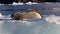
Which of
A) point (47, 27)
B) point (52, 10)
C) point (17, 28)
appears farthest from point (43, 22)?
point (52, 10)

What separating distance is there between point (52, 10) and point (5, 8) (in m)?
0.44

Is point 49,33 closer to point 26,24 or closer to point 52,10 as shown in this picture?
point 26,24

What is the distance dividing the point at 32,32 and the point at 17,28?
0.28ft

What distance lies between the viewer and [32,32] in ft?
3.31

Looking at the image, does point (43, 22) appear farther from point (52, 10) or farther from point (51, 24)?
point (52, 10)

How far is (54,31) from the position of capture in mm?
1004

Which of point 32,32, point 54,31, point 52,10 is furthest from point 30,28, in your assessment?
point 52,10

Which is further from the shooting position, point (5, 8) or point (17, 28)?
point (5, 8)

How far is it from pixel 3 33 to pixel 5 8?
0.74 metres

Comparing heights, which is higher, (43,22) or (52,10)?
(43,22)

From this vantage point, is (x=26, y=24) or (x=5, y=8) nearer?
(x=26, y=24)

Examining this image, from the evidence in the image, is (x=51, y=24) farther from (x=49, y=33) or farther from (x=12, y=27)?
(x=12, y=27)

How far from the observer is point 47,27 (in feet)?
3.29

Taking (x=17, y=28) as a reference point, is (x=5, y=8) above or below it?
below
